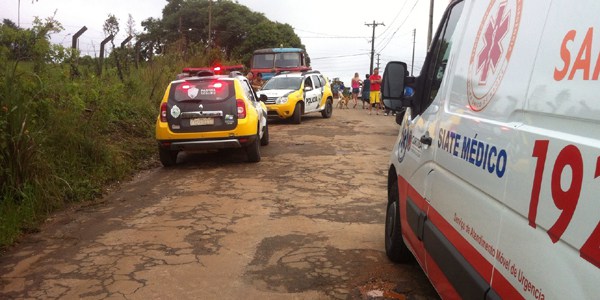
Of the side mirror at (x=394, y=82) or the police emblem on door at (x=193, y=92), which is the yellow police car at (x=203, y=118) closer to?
the police emblem on door at (x=193, y=92)

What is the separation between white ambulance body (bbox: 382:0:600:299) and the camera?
4.68 feet

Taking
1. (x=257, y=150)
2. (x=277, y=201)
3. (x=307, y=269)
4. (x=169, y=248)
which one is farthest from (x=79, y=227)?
(x=257, y=150)

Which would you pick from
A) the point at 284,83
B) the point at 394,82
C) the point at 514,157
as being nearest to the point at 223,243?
the point at 394,82

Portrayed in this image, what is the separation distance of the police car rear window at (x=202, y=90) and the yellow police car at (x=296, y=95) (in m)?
5.57

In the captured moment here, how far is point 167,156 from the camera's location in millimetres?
8375

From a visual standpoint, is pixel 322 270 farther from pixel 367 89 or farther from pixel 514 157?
pixel 367 89

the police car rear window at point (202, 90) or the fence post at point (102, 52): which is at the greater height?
the fence post at point (102, 52)

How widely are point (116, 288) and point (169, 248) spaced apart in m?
0.88

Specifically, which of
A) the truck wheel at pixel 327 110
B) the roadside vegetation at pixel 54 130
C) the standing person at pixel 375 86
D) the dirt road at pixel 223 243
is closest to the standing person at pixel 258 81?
the truck wheel at pixel 327 110

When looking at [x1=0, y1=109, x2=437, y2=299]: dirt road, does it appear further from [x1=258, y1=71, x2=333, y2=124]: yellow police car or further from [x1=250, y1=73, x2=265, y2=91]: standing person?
[x1=250, y1=73, x2=265, y2=91]: standing person

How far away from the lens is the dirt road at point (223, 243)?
11.8 feet

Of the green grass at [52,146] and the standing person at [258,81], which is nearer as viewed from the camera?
the green grass at [52,146]

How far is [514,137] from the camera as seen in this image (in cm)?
183

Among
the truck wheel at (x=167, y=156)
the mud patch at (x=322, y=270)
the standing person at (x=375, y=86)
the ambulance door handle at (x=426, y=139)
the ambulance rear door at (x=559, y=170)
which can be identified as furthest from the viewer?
the standing person at (x=375, y=86)
